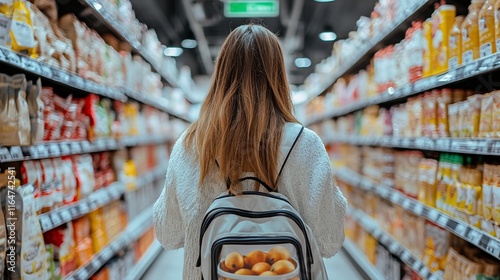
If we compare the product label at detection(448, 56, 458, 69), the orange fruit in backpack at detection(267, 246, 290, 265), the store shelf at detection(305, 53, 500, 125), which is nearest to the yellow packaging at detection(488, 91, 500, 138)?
the store shelf at detection(305, 53, 500, 125)

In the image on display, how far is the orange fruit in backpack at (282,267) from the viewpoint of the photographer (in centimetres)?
124

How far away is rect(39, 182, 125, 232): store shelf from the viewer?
6.30 feet

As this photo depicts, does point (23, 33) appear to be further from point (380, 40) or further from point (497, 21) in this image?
point (380, 40)

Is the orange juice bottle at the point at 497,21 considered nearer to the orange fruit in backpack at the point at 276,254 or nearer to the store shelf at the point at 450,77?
the store shelf at the point at 450,77

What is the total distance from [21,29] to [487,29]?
1800 mm

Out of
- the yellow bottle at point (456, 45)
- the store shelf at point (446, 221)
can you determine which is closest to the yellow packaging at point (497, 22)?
the yellow bottle at point (456, 45)

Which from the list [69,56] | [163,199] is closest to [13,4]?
[69,56]

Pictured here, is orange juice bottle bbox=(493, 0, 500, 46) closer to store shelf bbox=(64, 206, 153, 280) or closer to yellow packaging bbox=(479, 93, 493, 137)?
yellow packaging bbox=(479, 93, 493, 137)

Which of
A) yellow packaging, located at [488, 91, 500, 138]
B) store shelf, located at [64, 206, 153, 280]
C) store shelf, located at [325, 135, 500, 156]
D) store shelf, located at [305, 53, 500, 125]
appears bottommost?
store shelf, located at [64, 206, 153, 280]

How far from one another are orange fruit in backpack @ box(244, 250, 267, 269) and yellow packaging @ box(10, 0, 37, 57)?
45.6 inches

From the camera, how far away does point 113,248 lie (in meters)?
2.89

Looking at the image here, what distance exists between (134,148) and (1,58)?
258 cm

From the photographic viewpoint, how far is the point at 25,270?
63.5 inches

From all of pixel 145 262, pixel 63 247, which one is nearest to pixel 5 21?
pixel 63 247
